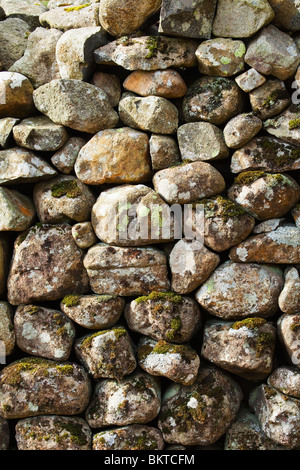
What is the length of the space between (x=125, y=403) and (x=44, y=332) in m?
0.97

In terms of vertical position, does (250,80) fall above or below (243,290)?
above

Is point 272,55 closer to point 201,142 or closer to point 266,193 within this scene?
point 201,142

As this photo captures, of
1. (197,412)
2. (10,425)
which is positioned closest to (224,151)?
(197,412)

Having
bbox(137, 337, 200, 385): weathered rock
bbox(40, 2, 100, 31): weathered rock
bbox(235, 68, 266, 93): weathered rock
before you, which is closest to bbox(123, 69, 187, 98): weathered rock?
bbox(235, 68, 266, 93): weathered rock

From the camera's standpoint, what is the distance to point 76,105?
3.81 metres

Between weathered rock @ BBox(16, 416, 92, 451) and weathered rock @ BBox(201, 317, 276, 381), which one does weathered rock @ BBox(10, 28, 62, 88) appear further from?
weathered rock @ BBox(16, 416, 92, 451)

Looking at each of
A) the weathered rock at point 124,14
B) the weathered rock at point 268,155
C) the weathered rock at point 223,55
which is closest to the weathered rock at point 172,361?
the weathered rock at point 268,155

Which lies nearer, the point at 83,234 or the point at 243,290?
the point at 243,290

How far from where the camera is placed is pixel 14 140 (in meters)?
3.99

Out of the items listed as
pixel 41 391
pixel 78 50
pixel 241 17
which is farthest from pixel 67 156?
pixel 41 391

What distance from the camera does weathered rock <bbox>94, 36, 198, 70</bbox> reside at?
382 centimetres

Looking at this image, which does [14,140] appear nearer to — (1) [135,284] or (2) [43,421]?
(1) [135,284]

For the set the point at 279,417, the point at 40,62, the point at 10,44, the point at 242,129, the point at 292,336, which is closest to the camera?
the point at 279,417

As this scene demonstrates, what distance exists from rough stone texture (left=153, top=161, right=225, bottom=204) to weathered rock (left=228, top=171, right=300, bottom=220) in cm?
23
